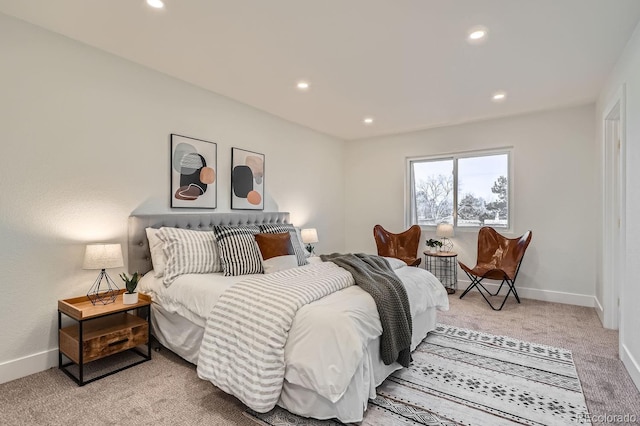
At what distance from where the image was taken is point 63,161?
2.62 m

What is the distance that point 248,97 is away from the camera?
3.89 m

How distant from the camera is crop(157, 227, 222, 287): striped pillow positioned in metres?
2.82

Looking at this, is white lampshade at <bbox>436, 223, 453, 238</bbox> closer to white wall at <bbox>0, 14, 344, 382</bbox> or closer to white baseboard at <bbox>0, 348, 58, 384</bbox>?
white wall at <bbox>0, 14, 344, 382</bbox>

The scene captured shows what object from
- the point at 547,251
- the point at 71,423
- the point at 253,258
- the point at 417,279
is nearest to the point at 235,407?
the point at 71,423

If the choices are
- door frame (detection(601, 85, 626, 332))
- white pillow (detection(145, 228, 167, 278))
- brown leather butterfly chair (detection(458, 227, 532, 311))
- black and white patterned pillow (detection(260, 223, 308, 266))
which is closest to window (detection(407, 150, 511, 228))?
brown leather butterfly chair (detection(458, 227, 532, 311))

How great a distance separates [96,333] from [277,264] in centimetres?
147

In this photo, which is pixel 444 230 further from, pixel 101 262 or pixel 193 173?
pixel 101 262

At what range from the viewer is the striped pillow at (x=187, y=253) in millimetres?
2818

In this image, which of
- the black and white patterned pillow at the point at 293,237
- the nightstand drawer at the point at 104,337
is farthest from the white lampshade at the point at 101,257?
the black and white patterned pillow at the point at 293,237

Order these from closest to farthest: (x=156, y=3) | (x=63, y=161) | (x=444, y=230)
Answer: (x=156, y=3) < (x=63, y=161) < (x=444, y=230)

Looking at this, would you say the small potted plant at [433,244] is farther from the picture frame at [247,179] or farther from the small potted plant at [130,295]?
the small potted plant at [130,295]

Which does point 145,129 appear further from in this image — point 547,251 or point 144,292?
point 547,251

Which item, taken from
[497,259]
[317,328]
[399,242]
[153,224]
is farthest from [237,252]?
[497,259]

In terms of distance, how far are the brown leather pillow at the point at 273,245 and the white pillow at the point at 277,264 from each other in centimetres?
4
